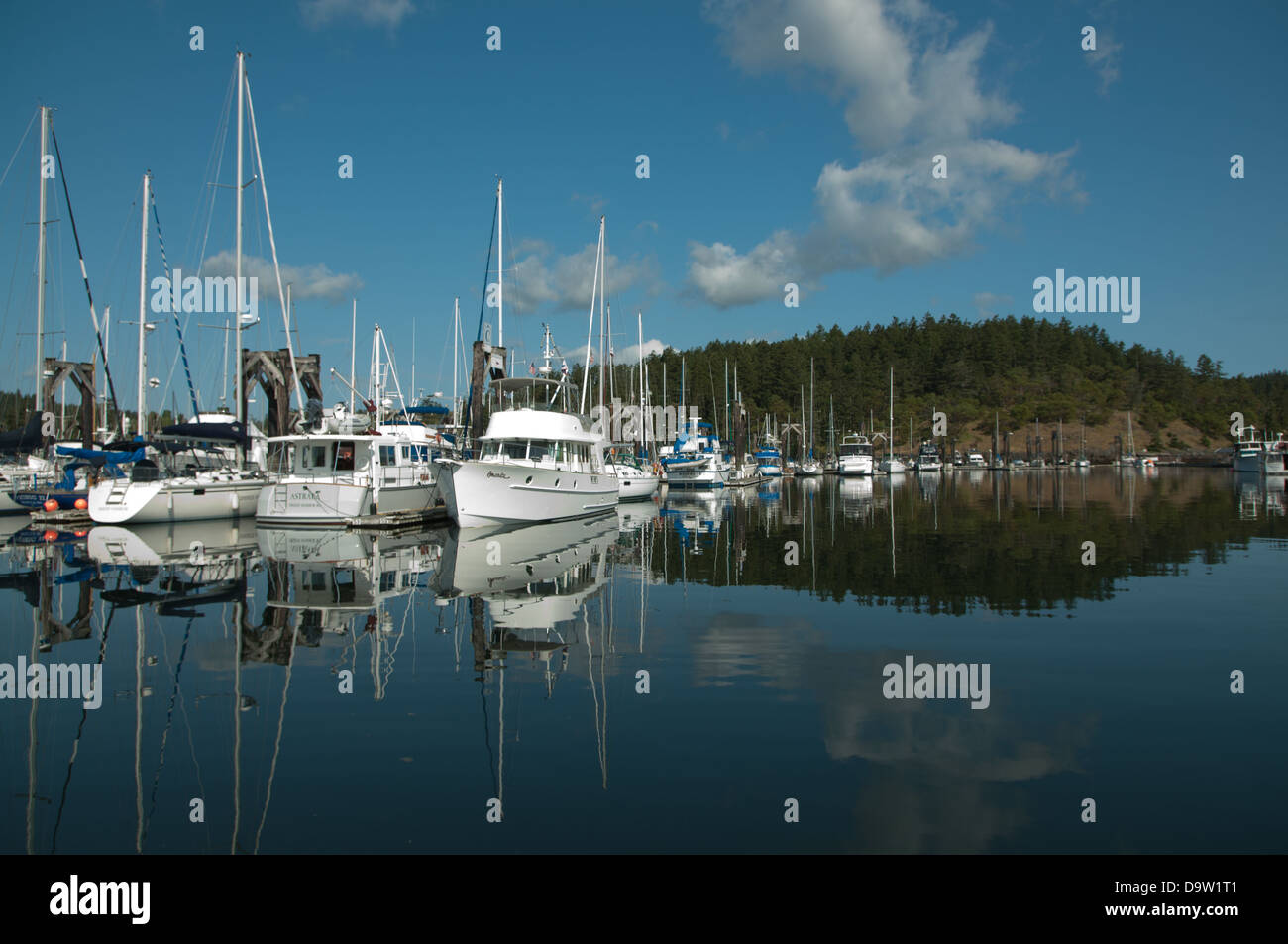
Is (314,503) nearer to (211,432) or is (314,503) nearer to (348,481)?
(348,481)

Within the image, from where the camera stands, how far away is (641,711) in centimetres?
908

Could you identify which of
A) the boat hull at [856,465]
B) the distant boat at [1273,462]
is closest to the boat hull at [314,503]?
the boat hull at [856,465]

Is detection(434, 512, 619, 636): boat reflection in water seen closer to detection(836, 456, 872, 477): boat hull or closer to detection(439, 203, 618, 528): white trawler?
detection(439, 203, 618, 528): white trawler

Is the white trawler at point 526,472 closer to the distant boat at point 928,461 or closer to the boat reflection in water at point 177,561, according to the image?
the boat reflection in water at point 177,561

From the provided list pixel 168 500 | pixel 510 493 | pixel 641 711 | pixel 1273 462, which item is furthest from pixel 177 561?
pixel 1273 462

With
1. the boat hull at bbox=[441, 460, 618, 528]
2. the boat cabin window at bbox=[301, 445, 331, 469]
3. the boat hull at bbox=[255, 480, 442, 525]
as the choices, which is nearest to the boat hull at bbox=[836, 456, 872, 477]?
the boat hull at bbox=[441, 460, 618, 528]

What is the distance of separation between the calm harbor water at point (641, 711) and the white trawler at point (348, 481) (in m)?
9.79

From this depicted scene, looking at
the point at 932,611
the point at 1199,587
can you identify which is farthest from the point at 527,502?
the point at 1199,587

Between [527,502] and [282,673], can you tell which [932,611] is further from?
[527,502]

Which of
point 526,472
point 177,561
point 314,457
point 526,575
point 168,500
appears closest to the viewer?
point 526,575

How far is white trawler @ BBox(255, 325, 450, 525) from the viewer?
29.9 metres

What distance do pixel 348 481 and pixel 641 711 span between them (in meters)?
24.0

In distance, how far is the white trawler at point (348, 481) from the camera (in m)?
29.9
